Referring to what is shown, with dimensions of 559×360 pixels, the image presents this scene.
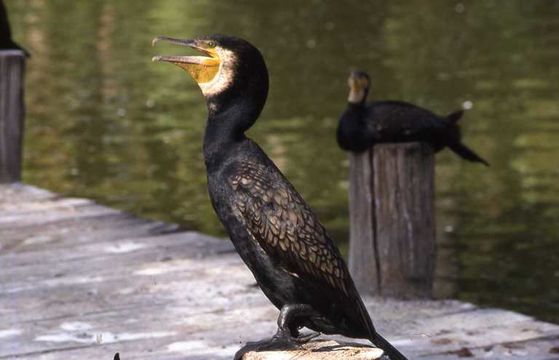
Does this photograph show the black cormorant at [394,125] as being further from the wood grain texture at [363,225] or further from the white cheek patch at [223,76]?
the white cheek patch at [223,76]

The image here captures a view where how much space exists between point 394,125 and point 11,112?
9.19 feet

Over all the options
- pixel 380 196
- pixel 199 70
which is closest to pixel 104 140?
pixel 380 196

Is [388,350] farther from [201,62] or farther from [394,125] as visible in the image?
[394,125]

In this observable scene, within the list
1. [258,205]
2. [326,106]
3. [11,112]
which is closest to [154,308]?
[258,205]

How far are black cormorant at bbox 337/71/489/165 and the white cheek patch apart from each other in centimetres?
275

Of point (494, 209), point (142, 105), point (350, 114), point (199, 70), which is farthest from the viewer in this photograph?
point (142, 105)

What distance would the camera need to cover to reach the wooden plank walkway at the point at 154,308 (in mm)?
6188

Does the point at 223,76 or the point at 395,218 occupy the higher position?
the point at 223,76

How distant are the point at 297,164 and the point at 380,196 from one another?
5.77 metres

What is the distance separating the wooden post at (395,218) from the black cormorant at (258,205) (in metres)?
2.08

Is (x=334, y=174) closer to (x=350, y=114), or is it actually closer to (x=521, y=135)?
(x=521, y=135)

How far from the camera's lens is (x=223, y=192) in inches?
186

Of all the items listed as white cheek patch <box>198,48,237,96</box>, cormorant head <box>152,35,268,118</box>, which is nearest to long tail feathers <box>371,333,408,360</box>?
cormorant head <box>152,35,268,118</box>

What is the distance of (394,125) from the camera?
7.93 meters
